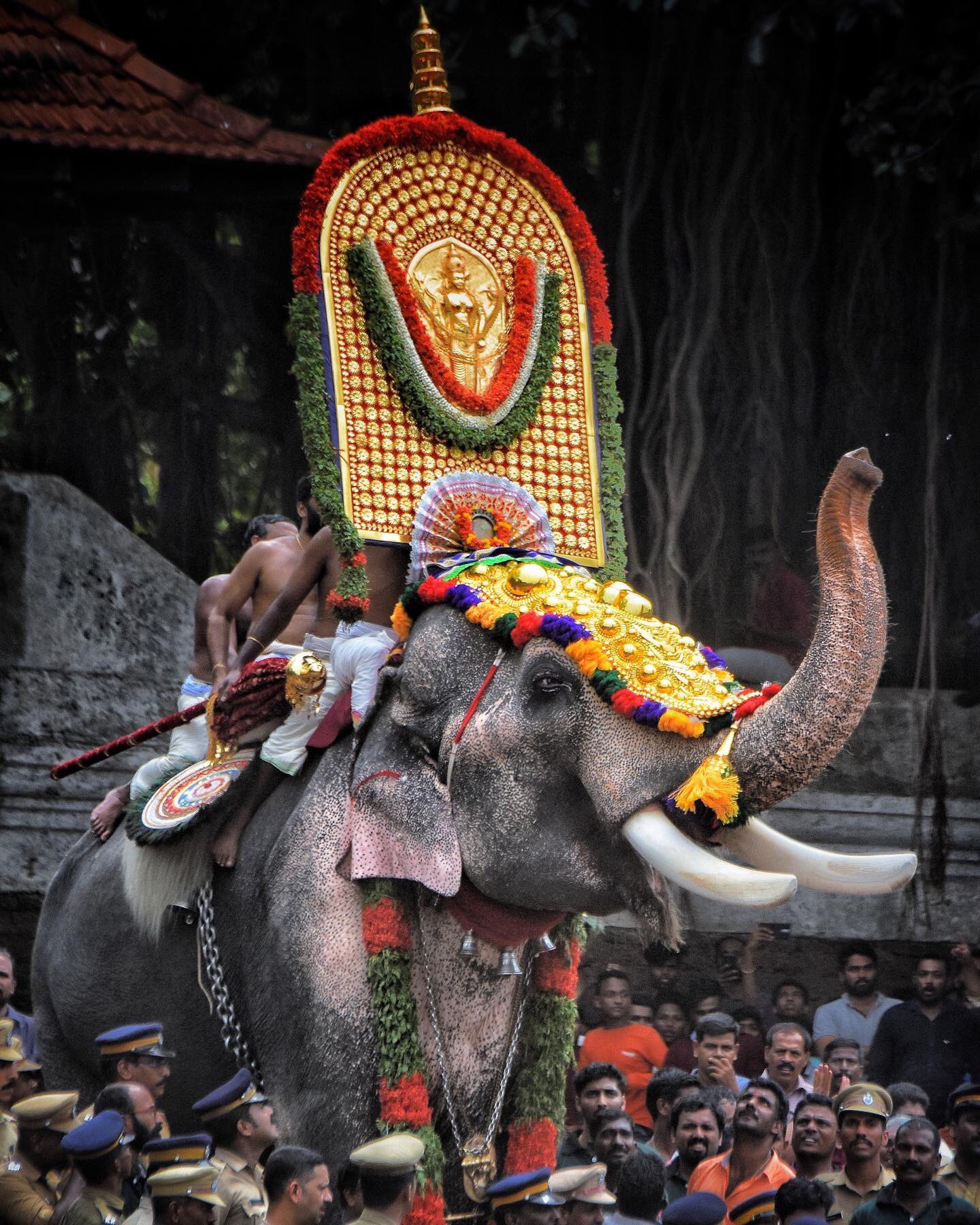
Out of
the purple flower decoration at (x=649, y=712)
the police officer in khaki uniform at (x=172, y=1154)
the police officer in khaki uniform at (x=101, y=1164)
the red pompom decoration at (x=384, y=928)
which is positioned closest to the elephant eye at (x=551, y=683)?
the purple flower decoration at (x=649, y=712)

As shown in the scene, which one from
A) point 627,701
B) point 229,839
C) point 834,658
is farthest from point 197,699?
point 834,658

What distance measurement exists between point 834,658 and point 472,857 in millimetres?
1168

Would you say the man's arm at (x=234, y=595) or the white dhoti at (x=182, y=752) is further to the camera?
the man's arm at (x=234, y=595)

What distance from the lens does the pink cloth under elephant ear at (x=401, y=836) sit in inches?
206

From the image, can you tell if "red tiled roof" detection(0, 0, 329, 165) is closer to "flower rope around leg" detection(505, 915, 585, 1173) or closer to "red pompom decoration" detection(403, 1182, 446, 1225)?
"flower rope around leg" detection(505, 915, 585, 1173)

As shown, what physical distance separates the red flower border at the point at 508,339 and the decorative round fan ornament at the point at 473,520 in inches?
9.7

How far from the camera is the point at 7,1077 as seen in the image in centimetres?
604

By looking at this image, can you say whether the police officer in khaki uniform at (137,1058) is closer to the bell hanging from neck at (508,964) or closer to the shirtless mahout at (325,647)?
the shirtless mahout at (325,647)

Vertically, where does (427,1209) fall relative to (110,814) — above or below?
below

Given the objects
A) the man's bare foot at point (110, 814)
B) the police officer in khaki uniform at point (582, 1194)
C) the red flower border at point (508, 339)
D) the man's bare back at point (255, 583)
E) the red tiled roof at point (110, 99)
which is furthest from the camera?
the red tiled roof at point (110, 99)

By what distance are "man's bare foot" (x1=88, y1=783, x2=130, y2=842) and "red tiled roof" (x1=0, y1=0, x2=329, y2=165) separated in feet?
13.8

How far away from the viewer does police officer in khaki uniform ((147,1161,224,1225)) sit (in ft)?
14.9

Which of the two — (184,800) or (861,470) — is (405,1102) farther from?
(861,470)

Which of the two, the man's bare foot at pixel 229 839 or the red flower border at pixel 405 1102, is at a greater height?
the man's bare foot at pixel 229 839
